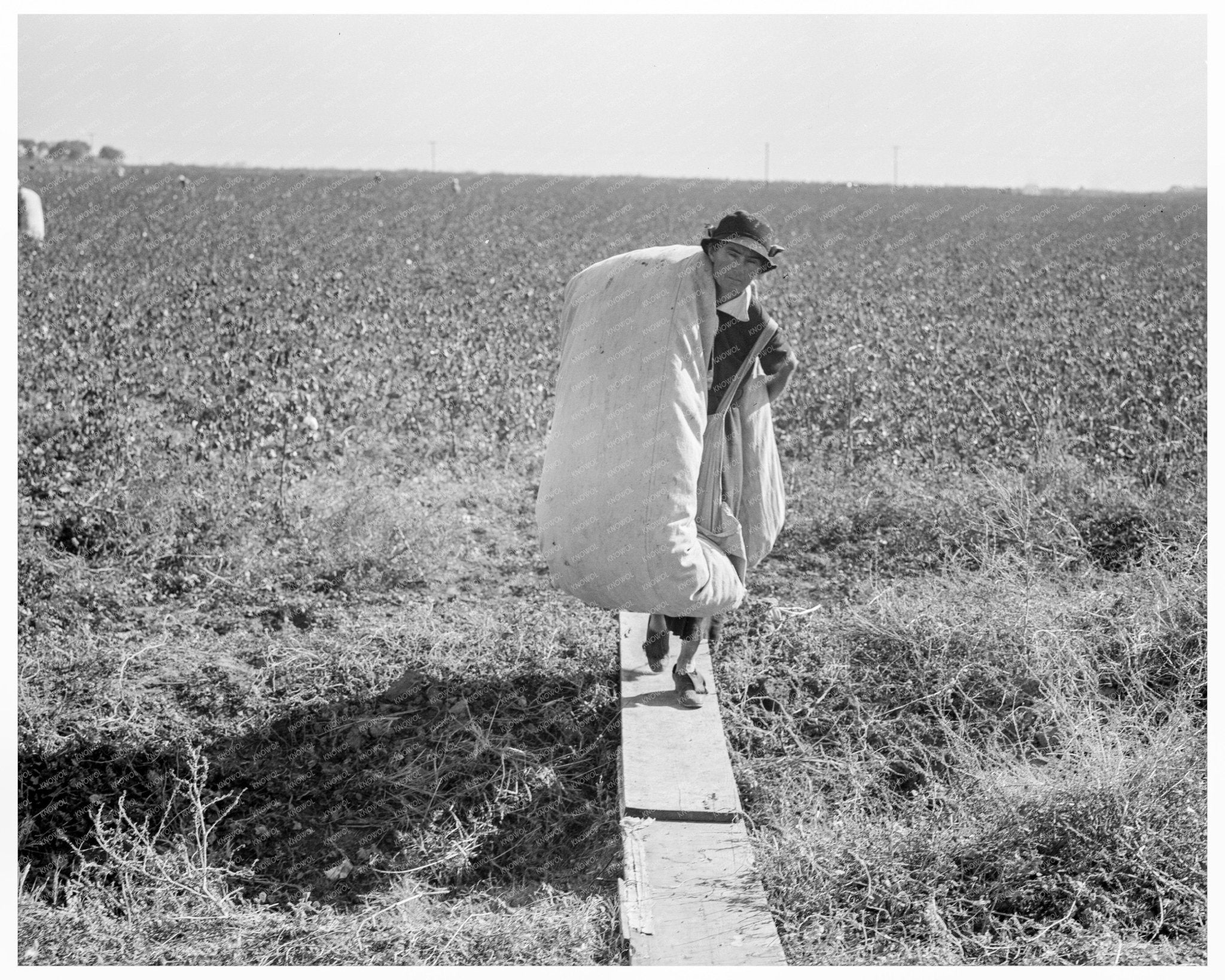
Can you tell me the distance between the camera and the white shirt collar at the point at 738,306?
333cm

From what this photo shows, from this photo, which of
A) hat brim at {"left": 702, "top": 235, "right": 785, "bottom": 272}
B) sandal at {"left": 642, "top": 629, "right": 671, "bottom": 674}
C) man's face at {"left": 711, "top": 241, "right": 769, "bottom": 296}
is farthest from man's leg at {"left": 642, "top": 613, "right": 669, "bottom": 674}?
hat brim at {"left": 702, "top": 235, "right": 785, "bottom": 272}

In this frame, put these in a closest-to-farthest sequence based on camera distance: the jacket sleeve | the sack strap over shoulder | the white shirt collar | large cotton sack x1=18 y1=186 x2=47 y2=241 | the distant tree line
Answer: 1. the white shirt collar
2. the sack strap over shoulder
3. the jacket sleeve
4. large cotton sack x1=18 y1=186 x2=47 y2=241
5. the distant tree line

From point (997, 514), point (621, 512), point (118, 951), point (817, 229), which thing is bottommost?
point (118, 951)

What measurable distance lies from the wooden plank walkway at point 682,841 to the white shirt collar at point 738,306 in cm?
131

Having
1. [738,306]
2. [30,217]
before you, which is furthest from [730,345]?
[30,217]

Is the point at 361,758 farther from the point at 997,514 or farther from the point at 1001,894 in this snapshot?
the point at 997,514

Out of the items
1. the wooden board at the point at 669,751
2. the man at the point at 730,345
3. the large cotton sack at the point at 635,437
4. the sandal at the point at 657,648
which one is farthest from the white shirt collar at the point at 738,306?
the wooden board at the point at 669,751

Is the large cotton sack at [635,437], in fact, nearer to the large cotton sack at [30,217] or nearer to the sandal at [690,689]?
the sandal at [690,689]

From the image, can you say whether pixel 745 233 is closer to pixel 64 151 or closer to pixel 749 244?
pixel 749 244

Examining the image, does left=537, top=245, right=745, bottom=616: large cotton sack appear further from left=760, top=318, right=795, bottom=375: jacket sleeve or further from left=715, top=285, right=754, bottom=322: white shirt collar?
left=760, top=318, right=795, bottom=375: jacket sleeve

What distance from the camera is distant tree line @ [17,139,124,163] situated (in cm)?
4825

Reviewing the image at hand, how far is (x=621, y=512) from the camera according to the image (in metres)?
3.17
